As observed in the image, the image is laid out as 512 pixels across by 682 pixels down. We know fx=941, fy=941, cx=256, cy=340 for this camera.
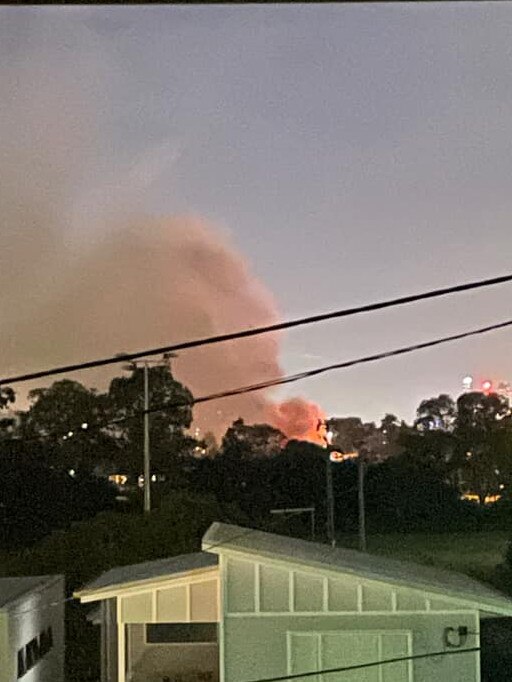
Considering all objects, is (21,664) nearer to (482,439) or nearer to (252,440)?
(252,440)

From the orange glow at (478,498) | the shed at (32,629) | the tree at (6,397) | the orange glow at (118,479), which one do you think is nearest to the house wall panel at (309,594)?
the shed at (32,629)

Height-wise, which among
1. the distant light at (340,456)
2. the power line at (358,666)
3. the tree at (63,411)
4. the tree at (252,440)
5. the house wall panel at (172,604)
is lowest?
the power line at (358,666)

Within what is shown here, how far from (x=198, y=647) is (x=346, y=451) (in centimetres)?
135

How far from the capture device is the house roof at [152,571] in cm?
393

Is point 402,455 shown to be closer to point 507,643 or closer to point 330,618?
point 507,643

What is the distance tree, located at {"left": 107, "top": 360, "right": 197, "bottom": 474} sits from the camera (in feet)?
16.9

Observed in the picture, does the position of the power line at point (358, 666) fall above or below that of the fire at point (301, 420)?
below

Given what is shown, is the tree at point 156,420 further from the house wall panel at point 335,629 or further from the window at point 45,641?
the house wall panel at point 335,629

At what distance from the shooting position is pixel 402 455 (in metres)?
5.35

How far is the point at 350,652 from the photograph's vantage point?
372 cm

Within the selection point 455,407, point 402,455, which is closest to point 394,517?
point 402,455

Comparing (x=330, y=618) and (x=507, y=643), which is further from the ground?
(x=330, y=618)

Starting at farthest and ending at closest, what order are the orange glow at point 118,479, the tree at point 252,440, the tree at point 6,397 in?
1. the orange glow at point 118,479
2. the tree at point 252,440
3. the tree at point 6,397

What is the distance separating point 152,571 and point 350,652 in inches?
38.1
